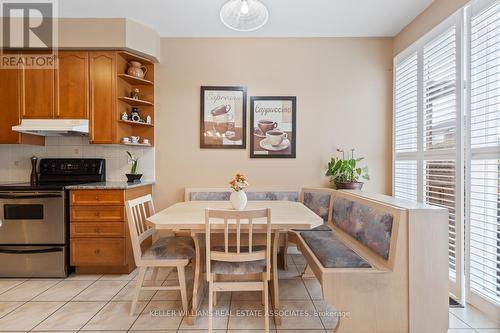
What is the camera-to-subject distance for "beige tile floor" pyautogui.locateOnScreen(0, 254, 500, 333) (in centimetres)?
191

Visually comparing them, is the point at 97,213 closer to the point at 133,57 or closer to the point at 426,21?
the point at 133,57

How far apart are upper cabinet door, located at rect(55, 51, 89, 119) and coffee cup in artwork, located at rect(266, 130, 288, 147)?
2116mm

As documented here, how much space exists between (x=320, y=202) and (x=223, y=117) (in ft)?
5.16

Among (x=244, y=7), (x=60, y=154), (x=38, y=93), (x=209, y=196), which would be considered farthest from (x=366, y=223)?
(x=38, y=93)

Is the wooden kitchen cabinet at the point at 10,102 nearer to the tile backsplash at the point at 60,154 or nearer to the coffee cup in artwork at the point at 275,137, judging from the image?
the tile backsplash at the point at 60,154

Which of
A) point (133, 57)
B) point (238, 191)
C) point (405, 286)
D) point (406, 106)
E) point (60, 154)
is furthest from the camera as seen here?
point (60, 154)

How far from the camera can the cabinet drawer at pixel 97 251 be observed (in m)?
2.70

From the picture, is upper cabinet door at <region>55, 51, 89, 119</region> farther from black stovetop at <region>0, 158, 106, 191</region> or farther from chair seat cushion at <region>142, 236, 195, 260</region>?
chair seat cushion at <region>142, 236, 195, 260</region>

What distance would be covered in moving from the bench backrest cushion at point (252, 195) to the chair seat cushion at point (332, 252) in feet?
2.50

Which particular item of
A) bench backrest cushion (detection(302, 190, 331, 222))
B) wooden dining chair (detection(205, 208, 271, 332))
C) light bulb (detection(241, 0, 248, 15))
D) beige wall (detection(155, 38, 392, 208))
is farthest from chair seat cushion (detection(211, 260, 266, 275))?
light bulb (detection(241, 0, 248, 15))

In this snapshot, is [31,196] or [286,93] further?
[286,93]

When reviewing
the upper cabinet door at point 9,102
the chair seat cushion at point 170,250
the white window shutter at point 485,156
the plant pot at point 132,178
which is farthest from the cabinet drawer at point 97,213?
the white window shutter at point 485,156

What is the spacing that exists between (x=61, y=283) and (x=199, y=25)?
310cm

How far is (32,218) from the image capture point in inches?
105
